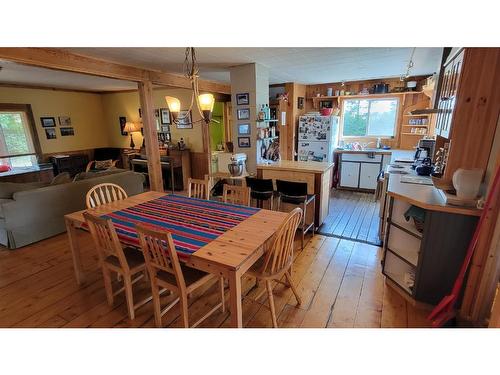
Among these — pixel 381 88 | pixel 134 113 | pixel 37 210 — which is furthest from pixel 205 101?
pixel 134 113

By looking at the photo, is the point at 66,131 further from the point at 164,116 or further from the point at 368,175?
the point at 368,175

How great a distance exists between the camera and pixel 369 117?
A: 5.77 m

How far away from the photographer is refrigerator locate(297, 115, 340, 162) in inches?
215

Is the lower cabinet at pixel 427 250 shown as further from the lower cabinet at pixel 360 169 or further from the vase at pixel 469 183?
the lower cabinet at pixel 360 169

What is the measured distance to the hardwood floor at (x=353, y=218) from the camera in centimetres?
342

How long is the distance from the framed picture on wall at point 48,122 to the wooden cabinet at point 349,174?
7168mm

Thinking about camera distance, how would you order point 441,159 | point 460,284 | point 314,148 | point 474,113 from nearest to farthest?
point 460,284, point 474,113, point 441,159, point 314,148

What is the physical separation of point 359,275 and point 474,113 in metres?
1.68

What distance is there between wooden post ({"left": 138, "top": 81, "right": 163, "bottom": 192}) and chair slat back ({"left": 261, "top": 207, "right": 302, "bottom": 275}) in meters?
3.11

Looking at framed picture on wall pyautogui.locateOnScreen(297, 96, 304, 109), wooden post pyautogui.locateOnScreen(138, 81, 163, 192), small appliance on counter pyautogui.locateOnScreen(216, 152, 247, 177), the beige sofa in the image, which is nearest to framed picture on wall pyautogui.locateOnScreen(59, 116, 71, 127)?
the beige sofa

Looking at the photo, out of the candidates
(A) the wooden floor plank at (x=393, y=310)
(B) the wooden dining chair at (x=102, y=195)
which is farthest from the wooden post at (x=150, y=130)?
(A) the wooden floor plank at (x=393, y=310)
